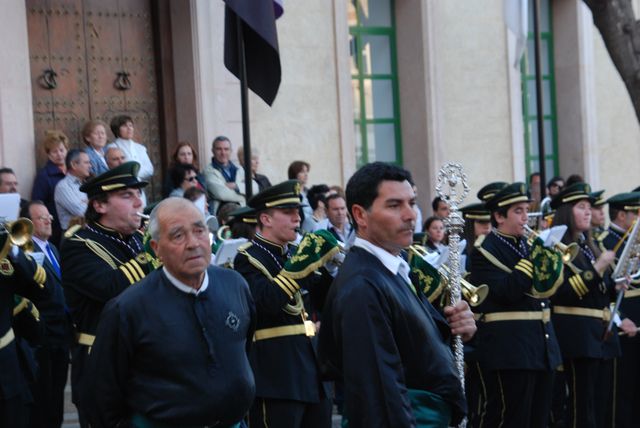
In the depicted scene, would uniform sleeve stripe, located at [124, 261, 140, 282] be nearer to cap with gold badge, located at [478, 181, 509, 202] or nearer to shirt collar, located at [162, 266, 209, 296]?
shirt collar, located at [162, 266, 209, 296]

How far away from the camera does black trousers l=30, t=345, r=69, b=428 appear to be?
8.93m

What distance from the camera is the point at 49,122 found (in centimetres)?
1295

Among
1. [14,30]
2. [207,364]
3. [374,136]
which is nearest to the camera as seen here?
[207,364]

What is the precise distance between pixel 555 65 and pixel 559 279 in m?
10.2

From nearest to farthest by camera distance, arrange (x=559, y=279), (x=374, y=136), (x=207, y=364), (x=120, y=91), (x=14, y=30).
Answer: (x=207, y=364)
(x=559, y=279)
(x=14, y=30)
(x=120, y=91)
(x=374, y=136)

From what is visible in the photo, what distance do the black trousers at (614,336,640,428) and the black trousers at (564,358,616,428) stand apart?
411 millimetres

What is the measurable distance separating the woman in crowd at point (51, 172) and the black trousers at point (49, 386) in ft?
8.11

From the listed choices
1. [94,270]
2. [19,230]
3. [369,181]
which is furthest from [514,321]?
[369,181]

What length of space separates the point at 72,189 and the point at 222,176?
1.95 metres

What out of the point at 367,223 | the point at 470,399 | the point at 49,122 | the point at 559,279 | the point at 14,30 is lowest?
the point at 470,399

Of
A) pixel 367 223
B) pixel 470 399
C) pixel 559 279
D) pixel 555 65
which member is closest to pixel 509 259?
pixel 559 279

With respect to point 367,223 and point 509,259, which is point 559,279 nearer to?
point 509,259

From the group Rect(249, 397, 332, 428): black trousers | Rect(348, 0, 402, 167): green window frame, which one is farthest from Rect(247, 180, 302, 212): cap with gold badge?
Rect(348, 0, 402, 167): green window frame

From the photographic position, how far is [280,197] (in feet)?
26.9
